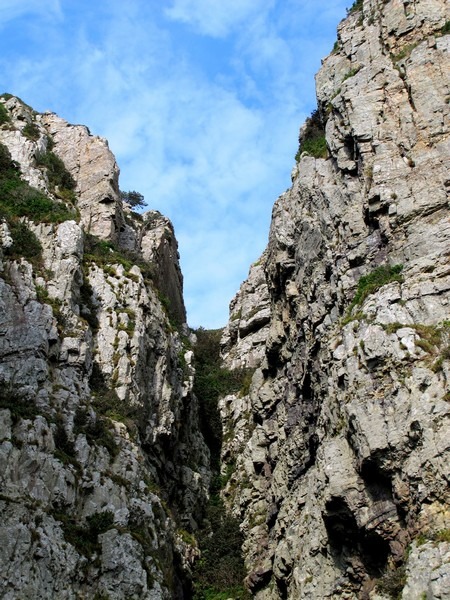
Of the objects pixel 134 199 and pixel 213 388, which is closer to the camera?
pixel 213 388

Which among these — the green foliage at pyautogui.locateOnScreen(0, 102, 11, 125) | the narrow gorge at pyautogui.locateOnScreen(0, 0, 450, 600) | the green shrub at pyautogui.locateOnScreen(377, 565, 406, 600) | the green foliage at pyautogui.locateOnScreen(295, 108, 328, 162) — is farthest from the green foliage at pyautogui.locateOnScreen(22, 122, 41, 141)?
the green shrub at pyautogui.locateOnScreen(377, 565, 406, 600)

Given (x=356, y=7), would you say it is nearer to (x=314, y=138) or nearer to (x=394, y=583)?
(x=314, y=138)

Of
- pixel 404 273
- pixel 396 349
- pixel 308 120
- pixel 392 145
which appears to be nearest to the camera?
pixel 396 349

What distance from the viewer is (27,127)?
158 ft

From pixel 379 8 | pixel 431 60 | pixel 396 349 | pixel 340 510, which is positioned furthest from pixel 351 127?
pixel 340 510

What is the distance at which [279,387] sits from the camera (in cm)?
3572

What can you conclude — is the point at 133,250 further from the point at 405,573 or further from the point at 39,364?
the point at 405,573

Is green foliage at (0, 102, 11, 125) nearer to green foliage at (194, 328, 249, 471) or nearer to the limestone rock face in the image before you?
green foliage at (194, 328, 249, 471)

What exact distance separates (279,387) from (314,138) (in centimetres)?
1442

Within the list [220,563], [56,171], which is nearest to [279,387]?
[220,563]

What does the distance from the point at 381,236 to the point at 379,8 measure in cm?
1584

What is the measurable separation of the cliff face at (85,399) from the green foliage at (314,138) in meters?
12.0

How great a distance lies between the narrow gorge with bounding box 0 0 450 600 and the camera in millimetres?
21469

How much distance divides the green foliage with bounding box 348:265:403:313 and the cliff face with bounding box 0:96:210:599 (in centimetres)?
1152
